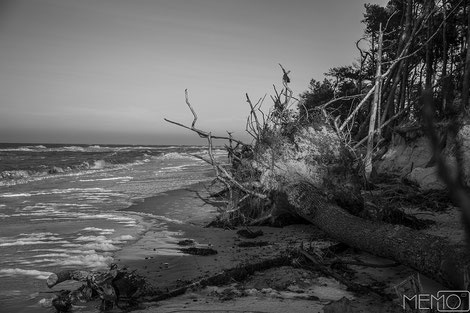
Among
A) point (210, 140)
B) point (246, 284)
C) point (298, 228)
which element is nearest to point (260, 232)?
point (298, 228)

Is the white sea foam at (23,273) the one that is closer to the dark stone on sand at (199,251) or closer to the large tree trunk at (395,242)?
the dark stone on sand at (199,251)

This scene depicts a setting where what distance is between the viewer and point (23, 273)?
4.07 metres

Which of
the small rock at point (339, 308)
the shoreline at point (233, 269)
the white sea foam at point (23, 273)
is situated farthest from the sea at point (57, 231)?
the small rock at point (339, 308)

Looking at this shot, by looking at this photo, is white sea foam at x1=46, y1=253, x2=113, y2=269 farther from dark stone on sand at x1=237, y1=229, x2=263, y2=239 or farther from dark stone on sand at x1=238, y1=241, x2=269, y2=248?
dark stone on sand at x1=237, y1=229, x2=263, y2=239

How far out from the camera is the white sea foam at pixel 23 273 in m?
4.01

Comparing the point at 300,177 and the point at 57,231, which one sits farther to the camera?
the point at 57,231

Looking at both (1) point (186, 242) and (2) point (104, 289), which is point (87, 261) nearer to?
(1) point (186, 242)

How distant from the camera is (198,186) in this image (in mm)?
12641

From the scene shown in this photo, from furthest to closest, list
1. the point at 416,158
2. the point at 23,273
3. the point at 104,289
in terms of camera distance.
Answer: the point at 416,158, the point at 23,273, the point at 104,289

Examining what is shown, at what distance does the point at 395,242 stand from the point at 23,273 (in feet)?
13.3

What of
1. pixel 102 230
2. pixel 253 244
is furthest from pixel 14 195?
pixel 253 244

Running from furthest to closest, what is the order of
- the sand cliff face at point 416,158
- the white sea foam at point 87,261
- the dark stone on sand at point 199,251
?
the sand cliff face at point 416,158 < the dark stone on sand at point 199,251 < the white sea foam at point 87,261

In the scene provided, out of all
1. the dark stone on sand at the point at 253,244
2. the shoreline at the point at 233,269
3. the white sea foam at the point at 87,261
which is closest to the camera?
the shoreline at the point at 233,269

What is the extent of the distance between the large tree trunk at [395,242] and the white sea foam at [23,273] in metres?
3.32
